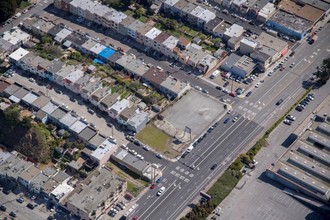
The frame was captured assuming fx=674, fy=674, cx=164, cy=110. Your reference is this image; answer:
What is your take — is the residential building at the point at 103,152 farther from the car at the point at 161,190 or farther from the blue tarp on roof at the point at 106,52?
the blue tarp on roof at the point at 106,52

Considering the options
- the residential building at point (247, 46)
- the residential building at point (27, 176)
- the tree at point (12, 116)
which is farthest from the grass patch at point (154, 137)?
the residential building at point (247, 46)

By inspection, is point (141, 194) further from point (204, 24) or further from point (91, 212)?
point (204, 24)

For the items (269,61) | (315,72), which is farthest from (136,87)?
(315,72)

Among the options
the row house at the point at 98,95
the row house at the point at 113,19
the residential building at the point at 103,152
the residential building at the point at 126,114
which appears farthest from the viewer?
the row house at the point at 113,19

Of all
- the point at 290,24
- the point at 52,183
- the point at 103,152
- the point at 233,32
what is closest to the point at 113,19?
the point at 233,32

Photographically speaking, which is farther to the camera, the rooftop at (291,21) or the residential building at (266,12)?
the residential building at (266,12)

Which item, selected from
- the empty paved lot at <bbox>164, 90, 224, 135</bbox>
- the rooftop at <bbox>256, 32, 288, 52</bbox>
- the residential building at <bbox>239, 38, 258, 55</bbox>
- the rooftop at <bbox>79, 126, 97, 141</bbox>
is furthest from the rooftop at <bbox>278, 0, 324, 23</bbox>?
the rooftop at <bbox>79, 126, 97, 141</bbox>

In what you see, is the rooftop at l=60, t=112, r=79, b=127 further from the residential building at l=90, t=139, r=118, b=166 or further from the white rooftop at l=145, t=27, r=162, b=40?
the white rooftop at l=145, t=27, r=162, b=40
